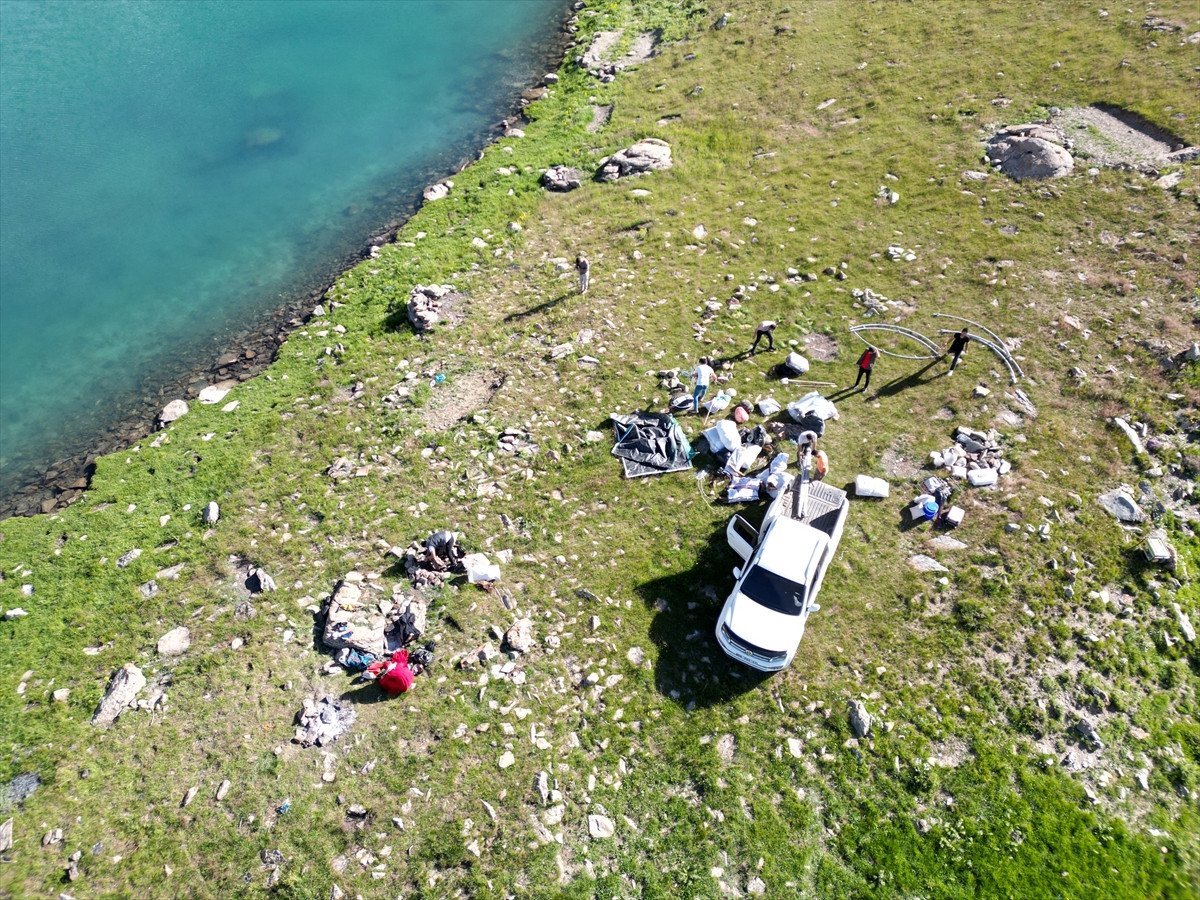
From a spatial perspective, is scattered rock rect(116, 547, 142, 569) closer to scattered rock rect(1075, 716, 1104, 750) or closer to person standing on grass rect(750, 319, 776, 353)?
person standing on grass rect(750, 319, 776, 353)

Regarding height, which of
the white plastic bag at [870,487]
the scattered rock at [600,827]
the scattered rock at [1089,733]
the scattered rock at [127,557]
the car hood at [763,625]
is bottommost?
the scattered rock at [600,827]

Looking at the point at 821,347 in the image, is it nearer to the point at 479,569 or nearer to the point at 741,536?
the point at 741,536

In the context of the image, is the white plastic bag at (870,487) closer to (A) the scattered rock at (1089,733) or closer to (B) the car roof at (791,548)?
(B) the car roof at (791,548)

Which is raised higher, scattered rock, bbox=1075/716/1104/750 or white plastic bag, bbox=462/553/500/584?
white plastic bag, bbox=462/553/500/584

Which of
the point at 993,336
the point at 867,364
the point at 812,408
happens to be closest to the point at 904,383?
the point at 867,364

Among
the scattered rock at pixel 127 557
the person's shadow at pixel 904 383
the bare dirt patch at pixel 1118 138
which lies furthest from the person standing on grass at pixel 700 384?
the bare dirt patch at pixel 1118 138

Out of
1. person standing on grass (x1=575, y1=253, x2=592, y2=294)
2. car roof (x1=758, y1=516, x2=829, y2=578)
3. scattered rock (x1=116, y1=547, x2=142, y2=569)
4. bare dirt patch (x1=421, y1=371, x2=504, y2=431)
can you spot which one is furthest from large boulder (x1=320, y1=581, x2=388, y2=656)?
person standing on grass (x1=575, y1=253, x2=592, y2=294)
